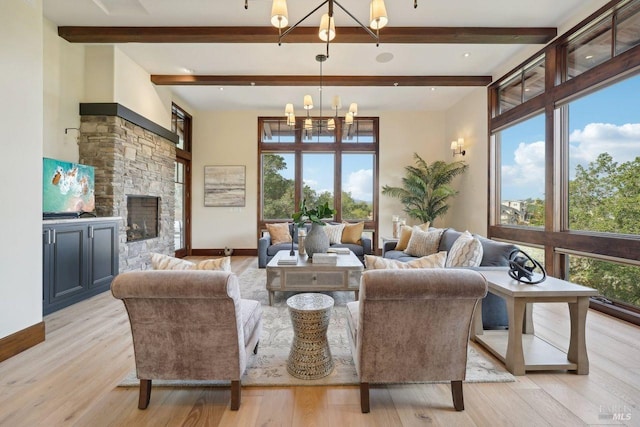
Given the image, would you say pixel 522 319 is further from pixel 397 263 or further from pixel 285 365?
pixel 285 365

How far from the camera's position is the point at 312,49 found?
405cm

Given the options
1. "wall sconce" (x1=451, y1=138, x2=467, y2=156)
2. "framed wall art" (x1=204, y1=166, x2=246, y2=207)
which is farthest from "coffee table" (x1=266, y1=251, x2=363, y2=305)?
"wall sconce" (x1=451, y1=138, x2=467, y2=156)

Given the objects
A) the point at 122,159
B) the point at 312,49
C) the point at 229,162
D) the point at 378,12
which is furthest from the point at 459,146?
the point at 122,159

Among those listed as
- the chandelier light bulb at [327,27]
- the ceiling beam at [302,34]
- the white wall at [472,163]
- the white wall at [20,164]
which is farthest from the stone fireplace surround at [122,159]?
the white wall at [472,163]

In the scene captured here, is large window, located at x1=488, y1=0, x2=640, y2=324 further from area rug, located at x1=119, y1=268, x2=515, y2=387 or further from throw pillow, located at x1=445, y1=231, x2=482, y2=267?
area rug, located at x1=119, y1=268, x2=515, y2=387

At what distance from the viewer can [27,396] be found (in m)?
1.70

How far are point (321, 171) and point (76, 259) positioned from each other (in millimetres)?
4721

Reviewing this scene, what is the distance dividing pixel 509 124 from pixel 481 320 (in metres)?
3.50

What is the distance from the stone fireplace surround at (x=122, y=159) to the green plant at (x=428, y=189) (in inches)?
182

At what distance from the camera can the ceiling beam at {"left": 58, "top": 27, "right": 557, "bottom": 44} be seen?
11.7ft

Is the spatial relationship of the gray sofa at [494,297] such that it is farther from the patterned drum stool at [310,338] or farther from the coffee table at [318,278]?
the patterned drum stool at [310,338]

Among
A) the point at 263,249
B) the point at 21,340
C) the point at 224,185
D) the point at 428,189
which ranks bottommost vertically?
the point at 21,340

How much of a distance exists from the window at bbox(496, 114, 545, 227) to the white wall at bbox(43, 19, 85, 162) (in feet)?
20.8

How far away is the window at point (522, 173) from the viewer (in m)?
4.06
